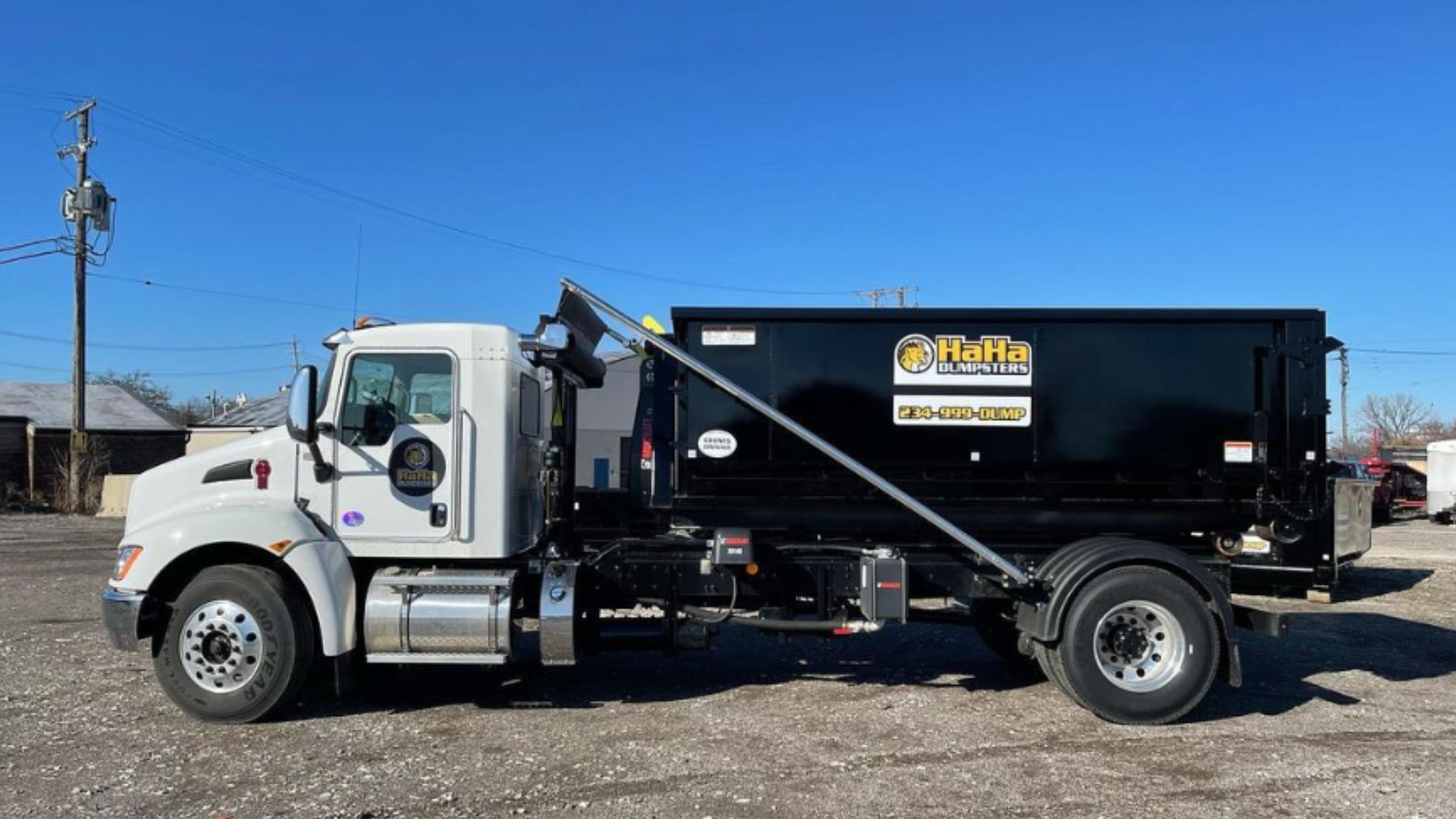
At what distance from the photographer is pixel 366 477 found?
6.63 meters

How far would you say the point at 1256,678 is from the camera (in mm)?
7918

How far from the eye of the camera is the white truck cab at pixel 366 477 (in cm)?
646

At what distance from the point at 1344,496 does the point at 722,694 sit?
9918 millimetres

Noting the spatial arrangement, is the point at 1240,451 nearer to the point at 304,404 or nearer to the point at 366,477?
the point at 366,477

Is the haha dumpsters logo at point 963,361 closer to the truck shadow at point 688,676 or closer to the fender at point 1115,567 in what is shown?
the fender at point 1115,567

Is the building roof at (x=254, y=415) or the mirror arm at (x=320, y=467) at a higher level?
the building roof at (x=254, y=415)

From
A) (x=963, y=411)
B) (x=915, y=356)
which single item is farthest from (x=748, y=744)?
(x=915, y=356)

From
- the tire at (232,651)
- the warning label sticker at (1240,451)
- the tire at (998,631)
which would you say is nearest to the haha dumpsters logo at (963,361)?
the warning label sticker at (1240,451)

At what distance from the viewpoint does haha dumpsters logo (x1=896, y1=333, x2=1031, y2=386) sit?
6805 mm

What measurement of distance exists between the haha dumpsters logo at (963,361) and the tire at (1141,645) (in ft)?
4.96

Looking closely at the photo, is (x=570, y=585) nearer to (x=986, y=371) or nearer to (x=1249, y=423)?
(x=986, y=371)

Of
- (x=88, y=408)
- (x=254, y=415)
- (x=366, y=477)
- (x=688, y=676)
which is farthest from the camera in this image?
(x=254, y=415)

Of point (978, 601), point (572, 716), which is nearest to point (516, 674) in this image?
point (572, 716)

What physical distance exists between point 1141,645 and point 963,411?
1954mm
